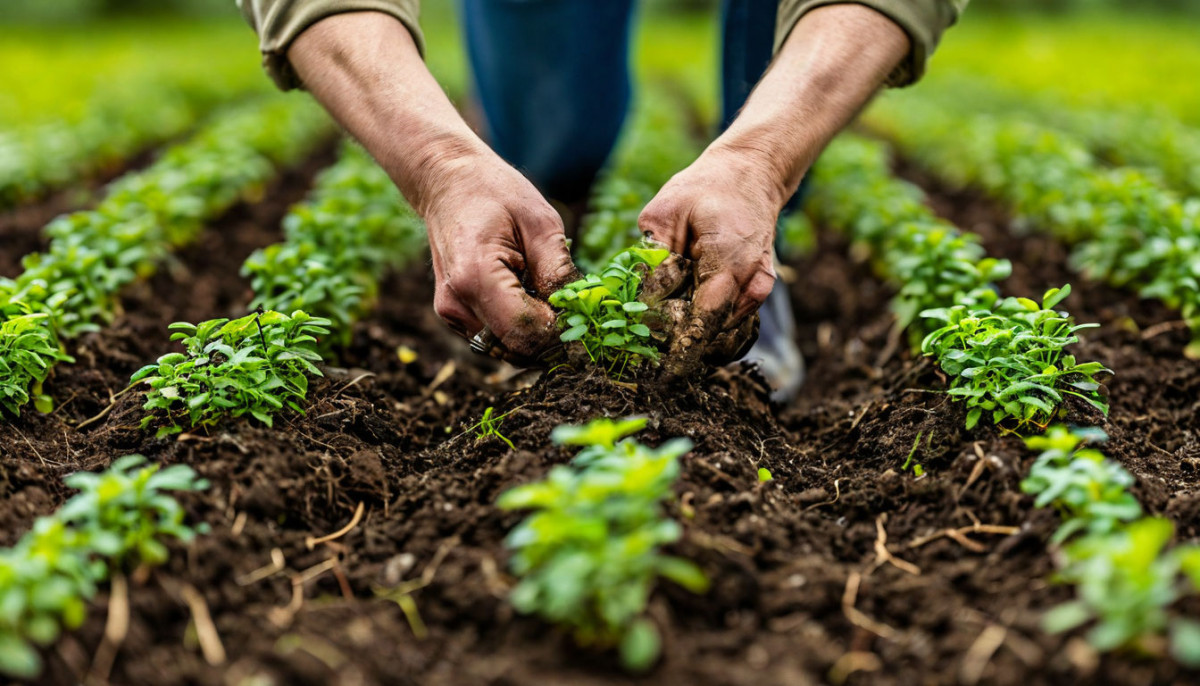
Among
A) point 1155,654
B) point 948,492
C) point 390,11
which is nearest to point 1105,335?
point 948,492

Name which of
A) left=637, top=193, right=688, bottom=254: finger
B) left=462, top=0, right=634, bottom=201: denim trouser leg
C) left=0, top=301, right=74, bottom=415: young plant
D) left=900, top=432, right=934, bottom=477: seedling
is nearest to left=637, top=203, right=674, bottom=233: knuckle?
left=637, top=193, right=688, bottom=254: finger

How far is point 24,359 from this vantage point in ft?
7.71

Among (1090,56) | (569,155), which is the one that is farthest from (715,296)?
(1090,56)

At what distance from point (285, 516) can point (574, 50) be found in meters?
2.49

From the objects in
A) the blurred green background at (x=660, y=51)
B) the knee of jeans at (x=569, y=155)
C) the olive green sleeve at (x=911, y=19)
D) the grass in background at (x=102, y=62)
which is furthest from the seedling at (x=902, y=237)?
the grass in background at (x=102, y=62)

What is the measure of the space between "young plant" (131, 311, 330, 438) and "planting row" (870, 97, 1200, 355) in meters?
2.59

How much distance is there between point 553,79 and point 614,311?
2057 millimetres

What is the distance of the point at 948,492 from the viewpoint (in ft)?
6.55

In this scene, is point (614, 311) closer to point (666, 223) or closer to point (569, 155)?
point (666, 223)

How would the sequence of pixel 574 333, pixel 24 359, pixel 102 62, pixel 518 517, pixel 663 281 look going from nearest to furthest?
pixel 518 517, pixel 574 333, pixel 663 281, pixel 24 359, pixel 102 62

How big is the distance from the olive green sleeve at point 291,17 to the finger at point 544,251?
747 millimetres

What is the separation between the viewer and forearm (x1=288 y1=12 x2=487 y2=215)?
232cm

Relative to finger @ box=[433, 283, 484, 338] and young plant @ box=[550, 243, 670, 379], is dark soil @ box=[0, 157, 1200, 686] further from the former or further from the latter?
finger @ box=[433, 283, 484, 338]

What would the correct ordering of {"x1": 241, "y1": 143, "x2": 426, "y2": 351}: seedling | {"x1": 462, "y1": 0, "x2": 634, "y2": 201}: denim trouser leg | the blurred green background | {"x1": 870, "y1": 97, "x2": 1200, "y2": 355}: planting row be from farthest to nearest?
the blurred green background → {"x1": 462, "y1": 0, "x2": 634, "y2": 201}: denim trouser leg → {"x1": 870, "y1": 97, "x2": 1200, "y2": 355}: planting row → {"x1": 241, "y1": 143, "x2": 426, "y2": 351}: seedling
